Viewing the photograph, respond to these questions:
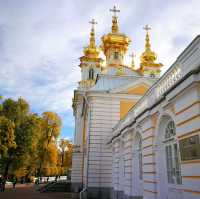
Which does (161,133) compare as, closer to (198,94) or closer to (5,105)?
(198,94)

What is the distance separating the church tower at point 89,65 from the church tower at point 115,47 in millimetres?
2305

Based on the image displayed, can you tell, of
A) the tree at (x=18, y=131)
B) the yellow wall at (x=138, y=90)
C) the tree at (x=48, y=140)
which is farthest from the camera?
the tree at (x=48, y=140)

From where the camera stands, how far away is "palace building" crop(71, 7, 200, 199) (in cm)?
642

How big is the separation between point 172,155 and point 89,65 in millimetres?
25760

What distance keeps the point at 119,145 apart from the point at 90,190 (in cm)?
555

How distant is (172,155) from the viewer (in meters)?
8.05

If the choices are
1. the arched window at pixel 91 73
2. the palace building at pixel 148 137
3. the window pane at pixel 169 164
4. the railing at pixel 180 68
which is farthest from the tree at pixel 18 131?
the window pane at pixel 169 164

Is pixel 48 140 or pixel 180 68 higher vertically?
pixel 48 140

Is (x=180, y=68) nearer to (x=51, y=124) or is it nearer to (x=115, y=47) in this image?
(x=115, y=47)

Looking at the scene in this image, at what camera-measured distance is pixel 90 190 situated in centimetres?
1805

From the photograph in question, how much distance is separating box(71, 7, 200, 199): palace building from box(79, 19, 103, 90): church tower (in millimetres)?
5658

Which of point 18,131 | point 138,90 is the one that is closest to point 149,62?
point 138,90

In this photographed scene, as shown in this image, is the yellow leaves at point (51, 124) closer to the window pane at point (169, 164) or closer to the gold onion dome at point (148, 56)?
the gold onion dome at point (148, 56)

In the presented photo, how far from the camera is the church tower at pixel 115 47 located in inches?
1174
